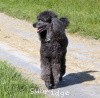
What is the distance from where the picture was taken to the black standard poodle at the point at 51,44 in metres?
7.71

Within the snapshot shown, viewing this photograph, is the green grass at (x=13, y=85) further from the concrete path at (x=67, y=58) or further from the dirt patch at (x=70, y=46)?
the dirt patch at (x=70, y=46)

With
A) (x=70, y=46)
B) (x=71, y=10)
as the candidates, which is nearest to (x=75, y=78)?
(x=70, y=46)

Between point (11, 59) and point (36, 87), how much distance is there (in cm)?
261

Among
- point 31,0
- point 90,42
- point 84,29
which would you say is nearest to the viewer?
point 90,42

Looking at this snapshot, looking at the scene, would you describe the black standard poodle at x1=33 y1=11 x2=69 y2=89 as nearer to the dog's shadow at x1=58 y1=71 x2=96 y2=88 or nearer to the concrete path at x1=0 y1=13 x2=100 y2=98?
the concrete path at x1=0 y1=13 x2=100 y2=98

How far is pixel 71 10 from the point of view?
51.6 feet

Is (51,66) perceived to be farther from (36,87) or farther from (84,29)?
(84,29)

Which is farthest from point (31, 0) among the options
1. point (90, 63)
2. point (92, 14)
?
point (90, 63)

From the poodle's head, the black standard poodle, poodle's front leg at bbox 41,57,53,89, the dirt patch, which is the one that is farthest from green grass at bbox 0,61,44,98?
the dirt patch

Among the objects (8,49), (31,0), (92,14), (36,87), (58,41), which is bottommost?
(31,0)

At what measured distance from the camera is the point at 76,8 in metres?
16.2

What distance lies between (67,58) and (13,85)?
292 centimetres

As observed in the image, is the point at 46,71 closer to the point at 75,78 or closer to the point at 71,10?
the point at 75,78

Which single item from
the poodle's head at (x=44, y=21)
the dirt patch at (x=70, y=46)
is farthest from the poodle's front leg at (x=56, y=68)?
the dirt patch at (x=70, y=46)
